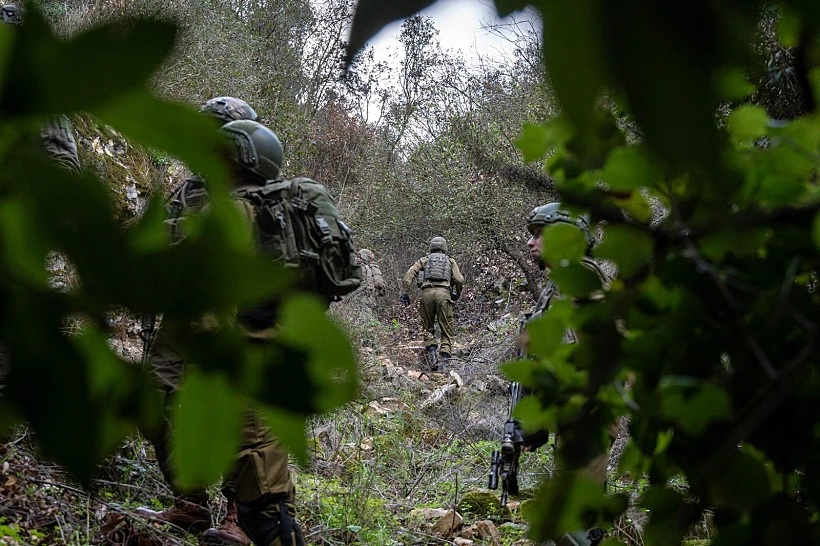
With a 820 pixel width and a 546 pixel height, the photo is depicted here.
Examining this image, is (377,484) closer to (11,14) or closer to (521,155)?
(521,155)

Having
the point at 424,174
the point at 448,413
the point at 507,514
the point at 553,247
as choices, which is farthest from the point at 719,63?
the point at 424,174

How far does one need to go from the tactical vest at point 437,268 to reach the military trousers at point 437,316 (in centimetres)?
20

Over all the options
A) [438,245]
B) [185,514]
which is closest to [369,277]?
[438,245]

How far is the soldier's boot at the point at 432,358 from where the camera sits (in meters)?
8.45

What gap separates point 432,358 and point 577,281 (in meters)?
7.65

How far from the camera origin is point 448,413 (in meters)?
5.73

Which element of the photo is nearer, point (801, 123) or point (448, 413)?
point (801, 123)

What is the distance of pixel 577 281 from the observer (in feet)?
3.64

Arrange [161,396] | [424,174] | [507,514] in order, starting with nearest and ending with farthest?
[161,396] < [507,514] < [424,174]

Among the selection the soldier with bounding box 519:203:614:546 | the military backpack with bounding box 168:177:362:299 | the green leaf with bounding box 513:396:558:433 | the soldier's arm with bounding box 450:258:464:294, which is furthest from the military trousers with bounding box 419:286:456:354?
the green leaf with bounding box 513:396:558:433

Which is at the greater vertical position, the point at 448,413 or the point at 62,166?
the point at 448,413

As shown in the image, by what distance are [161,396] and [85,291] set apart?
0.43 feet

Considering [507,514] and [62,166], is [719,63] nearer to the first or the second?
[62,166]

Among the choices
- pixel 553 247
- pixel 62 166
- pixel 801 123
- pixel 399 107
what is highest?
pixel 801 123
